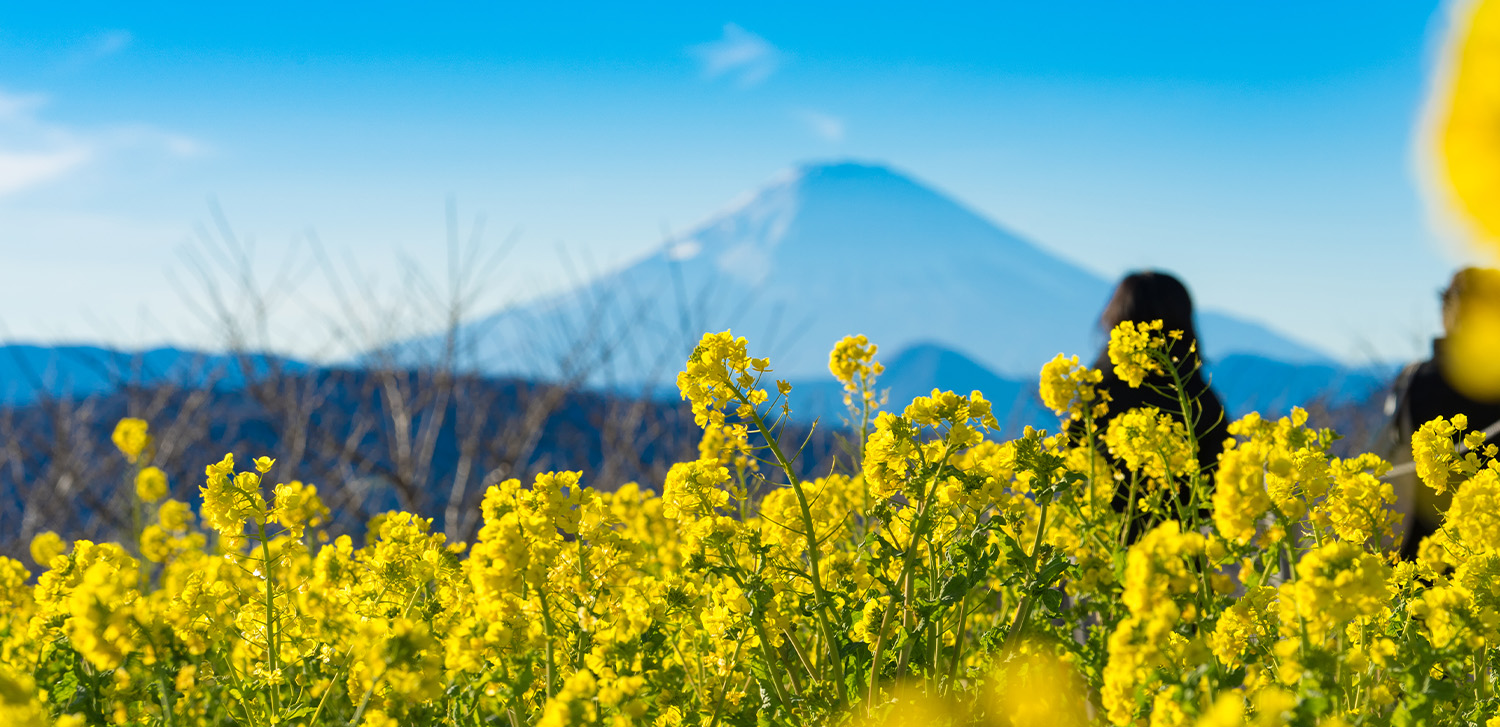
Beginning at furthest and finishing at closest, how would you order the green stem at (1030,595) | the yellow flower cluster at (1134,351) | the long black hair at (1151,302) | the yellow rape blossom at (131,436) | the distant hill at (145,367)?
the distant hill at (145,367) < the long black hair at (1151,302) < the yellow rape blossom at (131,436) < the yellow flower cluster at (1134,351) < the green stem at (1030,595)

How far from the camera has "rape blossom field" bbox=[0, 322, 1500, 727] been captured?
171cm

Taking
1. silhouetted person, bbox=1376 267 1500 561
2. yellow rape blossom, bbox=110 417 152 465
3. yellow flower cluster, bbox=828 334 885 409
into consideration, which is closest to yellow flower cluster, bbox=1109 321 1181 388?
yellow flower cluster, bbox=828 334 885 409

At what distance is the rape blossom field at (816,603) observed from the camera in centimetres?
171

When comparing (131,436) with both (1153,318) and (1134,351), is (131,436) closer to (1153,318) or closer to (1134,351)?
(1134,351)

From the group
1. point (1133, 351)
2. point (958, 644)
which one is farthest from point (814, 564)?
point (1133, 351)

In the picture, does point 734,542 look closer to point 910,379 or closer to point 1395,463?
point 1395,463

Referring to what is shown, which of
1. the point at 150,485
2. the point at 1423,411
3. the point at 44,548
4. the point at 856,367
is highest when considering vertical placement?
the point at 1423,411

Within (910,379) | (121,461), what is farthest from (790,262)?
(121,461)

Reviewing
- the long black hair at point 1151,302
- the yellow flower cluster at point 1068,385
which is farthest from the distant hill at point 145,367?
the yellow flower cluster at point 1068,385

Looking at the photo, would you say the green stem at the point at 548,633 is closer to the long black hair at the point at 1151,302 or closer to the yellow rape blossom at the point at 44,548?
the yellow rape blossom at the point at 44,548

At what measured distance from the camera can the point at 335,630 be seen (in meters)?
2.10

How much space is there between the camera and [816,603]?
2.10m

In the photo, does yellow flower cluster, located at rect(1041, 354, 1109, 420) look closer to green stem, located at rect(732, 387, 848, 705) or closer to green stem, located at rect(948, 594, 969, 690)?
green stem, located at rect(948, 594, 969, 690)

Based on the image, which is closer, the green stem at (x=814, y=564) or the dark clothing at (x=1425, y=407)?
the green stem at (x=814, y=564)
